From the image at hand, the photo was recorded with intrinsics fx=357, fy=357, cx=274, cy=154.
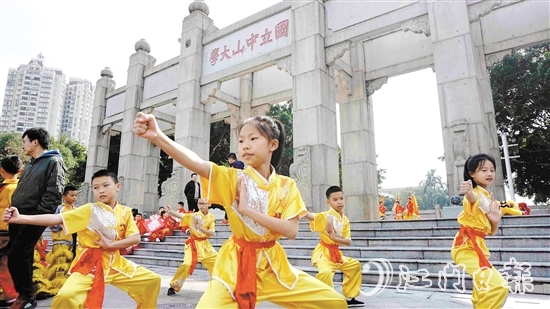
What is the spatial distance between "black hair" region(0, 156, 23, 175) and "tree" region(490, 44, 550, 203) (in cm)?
1717

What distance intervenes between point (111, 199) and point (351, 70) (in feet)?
32.6

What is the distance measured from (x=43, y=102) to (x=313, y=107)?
228ft

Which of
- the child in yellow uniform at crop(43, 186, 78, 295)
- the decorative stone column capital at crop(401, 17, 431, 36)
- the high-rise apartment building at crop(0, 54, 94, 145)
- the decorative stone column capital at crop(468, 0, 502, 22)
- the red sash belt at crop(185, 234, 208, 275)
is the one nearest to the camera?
the child in yellow uniform at crop(43, 186, 78, 295)

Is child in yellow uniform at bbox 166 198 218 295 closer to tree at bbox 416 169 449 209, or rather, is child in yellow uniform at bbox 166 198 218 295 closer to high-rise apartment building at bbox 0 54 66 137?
tree at bbox 416 169 449 209

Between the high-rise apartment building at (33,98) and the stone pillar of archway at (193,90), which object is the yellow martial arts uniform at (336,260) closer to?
the stone pillar of archway at (193,90)

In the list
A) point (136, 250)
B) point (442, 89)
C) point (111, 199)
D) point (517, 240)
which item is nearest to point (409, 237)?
point (517, 240)

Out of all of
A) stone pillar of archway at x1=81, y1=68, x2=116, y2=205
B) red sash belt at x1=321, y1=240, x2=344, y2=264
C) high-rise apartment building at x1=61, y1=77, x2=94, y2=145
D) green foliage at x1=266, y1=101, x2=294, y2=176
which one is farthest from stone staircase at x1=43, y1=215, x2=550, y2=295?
high-rise apartment building at x1=61, y1=77, x2=94, y2=145

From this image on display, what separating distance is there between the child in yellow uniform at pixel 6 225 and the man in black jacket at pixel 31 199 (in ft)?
1.32

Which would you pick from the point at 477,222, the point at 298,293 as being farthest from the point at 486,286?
the point at 298,293

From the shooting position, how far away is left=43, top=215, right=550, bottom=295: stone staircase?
463cm

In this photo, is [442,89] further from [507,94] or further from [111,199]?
[507,94]

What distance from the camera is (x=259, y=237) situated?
1.92 metres

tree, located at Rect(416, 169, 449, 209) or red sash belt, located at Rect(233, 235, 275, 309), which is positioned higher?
tree, located at Rect(416, 169, 449, 209)

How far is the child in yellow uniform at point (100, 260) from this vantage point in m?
2.54
